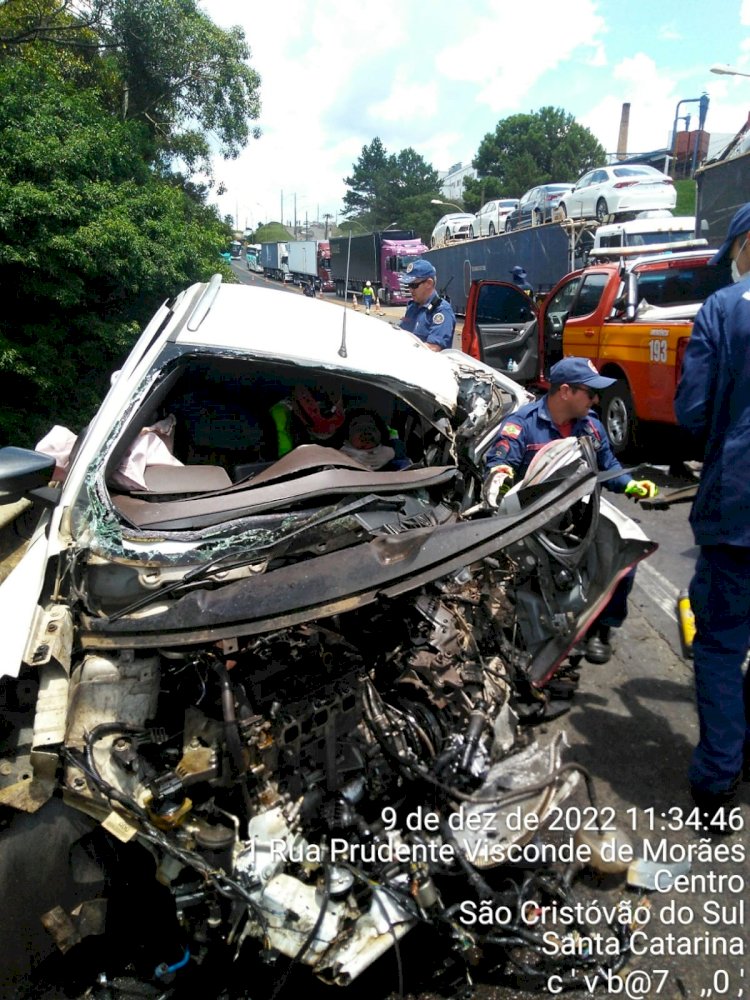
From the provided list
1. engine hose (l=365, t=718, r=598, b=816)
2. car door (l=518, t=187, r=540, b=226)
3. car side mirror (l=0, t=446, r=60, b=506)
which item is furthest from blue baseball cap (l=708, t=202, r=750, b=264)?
car door (l=518, t=187, r=540, b=226)

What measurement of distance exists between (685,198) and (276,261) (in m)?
27.5

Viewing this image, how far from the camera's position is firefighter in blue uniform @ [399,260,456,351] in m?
5.99

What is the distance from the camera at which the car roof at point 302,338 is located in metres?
2.66

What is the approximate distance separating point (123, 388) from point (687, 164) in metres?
38.0

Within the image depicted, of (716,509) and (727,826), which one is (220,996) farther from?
(716,509)

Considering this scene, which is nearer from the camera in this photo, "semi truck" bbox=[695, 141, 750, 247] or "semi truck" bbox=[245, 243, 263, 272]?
"semi truck" bbox=[695, 141, 750, 247]

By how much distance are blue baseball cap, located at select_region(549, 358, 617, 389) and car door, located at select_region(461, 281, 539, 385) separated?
467cm

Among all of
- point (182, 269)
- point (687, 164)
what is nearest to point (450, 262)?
point (687, 164)

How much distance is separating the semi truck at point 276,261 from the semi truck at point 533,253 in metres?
21.6

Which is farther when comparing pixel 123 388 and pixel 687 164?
pixel 687 164

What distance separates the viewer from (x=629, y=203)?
17.6 meters

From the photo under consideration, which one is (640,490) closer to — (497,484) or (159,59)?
(497,484)

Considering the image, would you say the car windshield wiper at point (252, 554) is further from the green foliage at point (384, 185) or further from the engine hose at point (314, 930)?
the green foliage at point (384, 185)

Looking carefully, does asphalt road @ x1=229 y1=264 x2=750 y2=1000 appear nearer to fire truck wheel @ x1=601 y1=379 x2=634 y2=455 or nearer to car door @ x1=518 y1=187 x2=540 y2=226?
fire truck wheel @ x1=601 y1=379 x2=634 y2=455
